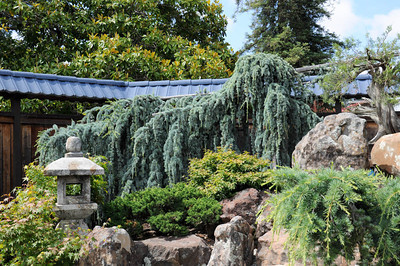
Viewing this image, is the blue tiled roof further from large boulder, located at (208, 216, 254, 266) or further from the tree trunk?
large boulder, located at (208, 216, 254, 266)

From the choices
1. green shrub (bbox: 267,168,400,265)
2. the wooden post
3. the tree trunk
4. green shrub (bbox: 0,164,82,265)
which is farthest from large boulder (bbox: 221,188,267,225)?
the wooden post

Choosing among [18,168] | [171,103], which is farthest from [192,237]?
[18,168]

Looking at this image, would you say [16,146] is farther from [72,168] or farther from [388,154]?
[388,154]

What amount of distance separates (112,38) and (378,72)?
7800mm

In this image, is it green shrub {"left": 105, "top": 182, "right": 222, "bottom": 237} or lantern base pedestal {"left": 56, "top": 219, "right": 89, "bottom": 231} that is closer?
lantern base pedestal {"left": 56, "top": 219, "right": 89, "bottom": 231}

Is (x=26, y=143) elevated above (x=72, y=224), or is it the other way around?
(x=26, y=143)

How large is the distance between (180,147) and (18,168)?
306 cm

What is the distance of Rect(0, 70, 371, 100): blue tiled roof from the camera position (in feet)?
25.0

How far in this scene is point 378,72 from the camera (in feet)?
21.6

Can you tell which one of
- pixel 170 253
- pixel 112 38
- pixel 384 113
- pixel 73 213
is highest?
pixel 112 38

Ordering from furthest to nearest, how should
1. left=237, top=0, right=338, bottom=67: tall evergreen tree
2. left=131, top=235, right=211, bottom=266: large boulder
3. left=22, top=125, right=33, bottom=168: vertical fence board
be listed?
left=237, top=0, right=338, bottom=67: tall evergreen tree, left=22, top=125, right=33, bottom=168: vertical fence board, left=131, top=235, right=211, bottom=266: large boulder

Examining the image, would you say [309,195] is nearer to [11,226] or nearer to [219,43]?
[11,226]

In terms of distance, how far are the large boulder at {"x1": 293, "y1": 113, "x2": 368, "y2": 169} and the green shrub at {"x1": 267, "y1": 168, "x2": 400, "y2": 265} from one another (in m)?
1.84

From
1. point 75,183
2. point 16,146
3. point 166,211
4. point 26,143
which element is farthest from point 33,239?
point 26,143
